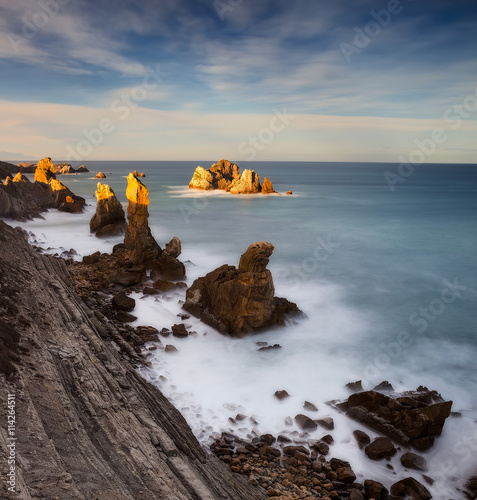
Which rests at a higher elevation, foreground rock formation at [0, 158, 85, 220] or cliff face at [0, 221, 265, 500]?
foreground rock formation at [0, 158, 85, 220]

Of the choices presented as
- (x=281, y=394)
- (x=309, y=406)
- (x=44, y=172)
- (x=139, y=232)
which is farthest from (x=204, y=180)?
(x=309, y=406)

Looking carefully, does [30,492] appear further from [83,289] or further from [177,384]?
[83,289]

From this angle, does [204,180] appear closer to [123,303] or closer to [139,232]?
[139,232]

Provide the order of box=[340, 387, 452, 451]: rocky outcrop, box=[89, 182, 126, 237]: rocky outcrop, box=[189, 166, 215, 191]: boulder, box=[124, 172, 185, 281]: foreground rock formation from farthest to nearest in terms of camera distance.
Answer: box=[189, 166, 215, 191]: boulder, box=[89, 182, 126, 237]: rocky outcrop, box=[124, 172, 185, 281]: foreground rock formation, box=[340, 387, 452, 451]: rocky outcrop

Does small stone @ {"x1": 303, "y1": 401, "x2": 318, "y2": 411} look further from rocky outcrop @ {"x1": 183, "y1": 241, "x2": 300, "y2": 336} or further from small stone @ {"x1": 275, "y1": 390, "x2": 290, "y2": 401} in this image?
rocky outcrop @ {"x1": 183, "y1": 241, "x2": 300, "y2": 336}

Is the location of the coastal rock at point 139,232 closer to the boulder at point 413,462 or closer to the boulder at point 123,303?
the boulder at point 123,303

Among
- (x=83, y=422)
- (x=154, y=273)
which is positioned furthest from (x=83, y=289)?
(x=83, y=422)

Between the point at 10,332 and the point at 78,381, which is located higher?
the point at 10,332

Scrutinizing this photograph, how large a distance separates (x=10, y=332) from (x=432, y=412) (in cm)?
994

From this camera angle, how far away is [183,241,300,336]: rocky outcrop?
14.2m

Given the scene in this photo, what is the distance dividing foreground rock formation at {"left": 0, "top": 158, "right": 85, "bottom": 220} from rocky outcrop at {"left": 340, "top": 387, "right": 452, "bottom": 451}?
32909 mm

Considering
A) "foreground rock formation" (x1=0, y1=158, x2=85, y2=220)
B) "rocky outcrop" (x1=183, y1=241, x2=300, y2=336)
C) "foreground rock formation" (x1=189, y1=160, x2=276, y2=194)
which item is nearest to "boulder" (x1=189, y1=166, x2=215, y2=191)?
"foreground rock formation" (x1=189, y1=160, x2=276, y2=194)

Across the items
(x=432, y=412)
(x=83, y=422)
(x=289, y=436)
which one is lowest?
(x=289, y=436)

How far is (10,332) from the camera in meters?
8.02
